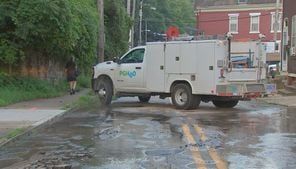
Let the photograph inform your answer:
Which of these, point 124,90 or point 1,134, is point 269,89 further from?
point 1,134

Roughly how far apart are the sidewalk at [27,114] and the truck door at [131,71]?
2.09 metres

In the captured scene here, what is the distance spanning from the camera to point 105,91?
71.5ft

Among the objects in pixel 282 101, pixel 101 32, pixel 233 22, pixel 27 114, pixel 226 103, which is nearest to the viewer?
pixel 27 114

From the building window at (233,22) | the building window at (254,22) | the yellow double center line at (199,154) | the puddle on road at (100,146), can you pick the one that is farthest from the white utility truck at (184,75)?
the building window at (233,22)

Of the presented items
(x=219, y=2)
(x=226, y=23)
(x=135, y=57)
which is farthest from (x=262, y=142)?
(x=219, y=2)

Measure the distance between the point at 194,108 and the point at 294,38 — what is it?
1178 cm

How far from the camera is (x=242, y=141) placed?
1155cm

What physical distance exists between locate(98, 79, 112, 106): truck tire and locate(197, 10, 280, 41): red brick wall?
46.6 meters

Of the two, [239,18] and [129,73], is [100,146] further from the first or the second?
[239,18]

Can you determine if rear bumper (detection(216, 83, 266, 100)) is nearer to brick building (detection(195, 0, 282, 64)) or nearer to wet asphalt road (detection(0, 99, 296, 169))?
wet asphalt road (detection(0, 99, 296, 169))

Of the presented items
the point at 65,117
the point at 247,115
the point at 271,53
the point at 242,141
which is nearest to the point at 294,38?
the point at 247,115

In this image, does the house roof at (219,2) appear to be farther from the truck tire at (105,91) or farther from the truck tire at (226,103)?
the truck tire at (226,103)

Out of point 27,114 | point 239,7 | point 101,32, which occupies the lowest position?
point 27,114

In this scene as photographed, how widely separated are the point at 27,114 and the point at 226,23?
5579cm
